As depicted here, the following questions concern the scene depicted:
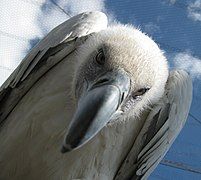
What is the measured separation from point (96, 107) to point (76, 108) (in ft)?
0.78

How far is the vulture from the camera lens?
1.48 meters

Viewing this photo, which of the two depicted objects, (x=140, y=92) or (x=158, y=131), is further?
(x=158, y=131)

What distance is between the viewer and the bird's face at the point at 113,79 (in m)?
1.20

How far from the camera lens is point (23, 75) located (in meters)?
1.66

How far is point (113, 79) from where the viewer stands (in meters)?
1.30

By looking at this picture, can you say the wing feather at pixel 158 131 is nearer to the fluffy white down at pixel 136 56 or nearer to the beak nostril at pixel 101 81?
the fluffy white down at pixel 136 56

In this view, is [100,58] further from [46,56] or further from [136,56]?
[46,56]

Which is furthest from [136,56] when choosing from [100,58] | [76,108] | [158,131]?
[158,131]

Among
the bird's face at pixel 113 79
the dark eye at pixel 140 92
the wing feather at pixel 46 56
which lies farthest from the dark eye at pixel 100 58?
the wing feather at pixel 46 56

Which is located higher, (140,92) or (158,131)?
(140,92)

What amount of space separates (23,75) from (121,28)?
288mm

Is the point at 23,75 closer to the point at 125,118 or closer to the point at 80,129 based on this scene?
the point at 125,118

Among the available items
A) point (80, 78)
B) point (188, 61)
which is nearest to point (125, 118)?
point (80, 78)

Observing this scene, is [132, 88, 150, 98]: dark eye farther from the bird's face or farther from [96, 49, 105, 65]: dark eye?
[96, 49, 105, 65]: dark eye
